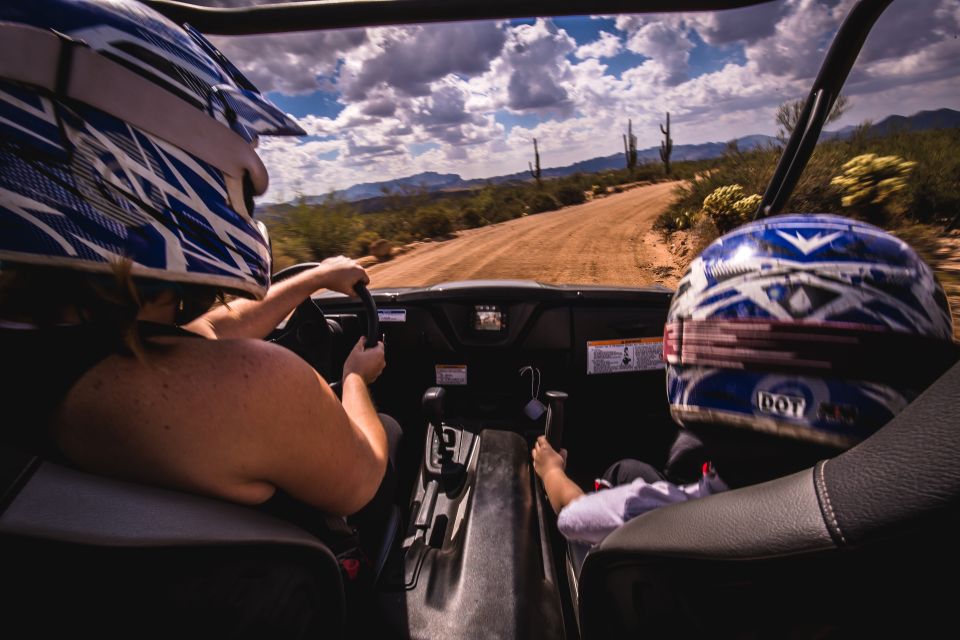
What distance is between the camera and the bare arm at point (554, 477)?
5.82ft

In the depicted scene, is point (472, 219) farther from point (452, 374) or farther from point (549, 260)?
point (452, 374)

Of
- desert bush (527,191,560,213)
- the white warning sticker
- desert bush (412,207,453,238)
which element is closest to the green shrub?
desert bush (412,207,453,238)

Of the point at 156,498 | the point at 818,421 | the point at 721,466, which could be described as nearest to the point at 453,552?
the point at 721,466

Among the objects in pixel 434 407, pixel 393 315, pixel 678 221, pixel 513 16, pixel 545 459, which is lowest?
pixel 545 459

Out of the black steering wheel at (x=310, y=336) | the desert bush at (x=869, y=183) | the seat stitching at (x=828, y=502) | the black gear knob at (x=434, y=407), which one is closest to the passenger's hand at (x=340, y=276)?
the black steering wheel at (x=310, y=336)

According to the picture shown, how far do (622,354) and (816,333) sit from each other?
65.4 inches

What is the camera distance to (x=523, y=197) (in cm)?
2980

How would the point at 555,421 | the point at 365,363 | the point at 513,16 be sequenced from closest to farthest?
the point at 513,16
the point at 365,363
the point at 555,421

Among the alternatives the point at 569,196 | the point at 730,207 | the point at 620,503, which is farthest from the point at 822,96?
the point at 569,196

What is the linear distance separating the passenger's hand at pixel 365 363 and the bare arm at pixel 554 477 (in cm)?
83

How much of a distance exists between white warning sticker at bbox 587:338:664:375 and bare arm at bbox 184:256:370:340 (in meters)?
1.30

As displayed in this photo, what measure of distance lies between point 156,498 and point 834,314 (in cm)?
128

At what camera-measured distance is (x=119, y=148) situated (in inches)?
36.7

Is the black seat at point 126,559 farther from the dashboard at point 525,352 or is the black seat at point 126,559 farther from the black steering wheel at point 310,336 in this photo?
the dashboard at point 525,352
